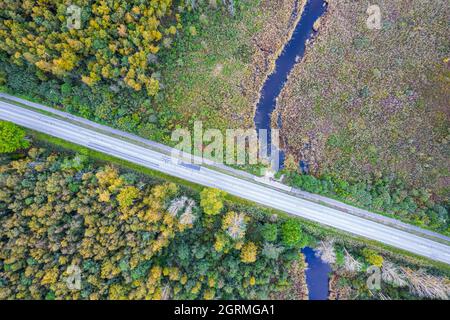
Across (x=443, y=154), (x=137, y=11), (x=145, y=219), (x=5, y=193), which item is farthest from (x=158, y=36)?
(x=443, y=154)

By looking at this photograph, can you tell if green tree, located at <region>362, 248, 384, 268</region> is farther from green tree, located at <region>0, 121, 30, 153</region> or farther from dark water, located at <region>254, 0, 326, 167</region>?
green tree, located at <region>0, 121, 30, 153</region>

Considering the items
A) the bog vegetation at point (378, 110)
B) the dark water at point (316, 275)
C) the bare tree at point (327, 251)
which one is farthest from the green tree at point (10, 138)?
the bare tree at point (327, 251)

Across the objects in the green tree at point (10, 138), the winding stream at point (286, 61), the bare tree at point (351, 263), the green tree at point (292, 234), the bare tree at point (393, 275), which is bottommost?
the bare tree at point (393, 275)

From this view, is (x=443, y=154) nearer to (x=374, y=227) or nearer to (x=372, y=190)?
(x=372, y=190)

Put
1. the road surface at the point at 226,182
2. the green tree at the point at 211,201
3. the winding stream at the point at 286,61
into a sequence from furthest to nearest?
the winding stream at the point at 286,61, the road surface at the point at 226,182, the green tree at the point at 211,201

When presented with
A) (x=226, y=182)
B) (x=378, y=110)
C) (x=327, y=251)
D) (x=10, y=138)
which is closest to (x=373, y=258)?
(x=327, y=251)

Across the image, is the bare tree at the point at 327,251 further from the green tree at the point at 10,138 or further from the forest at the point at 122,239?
the green tree at the point at 10,138
